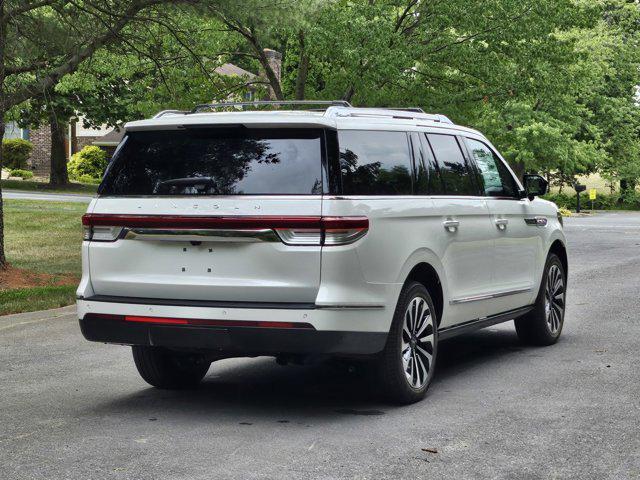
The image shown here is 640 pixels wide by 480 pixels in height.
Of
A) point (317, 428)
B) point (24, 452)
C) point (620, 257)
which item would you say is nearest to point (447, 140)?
point (317, 428)

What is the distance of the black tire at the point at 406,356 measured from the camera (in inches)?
286

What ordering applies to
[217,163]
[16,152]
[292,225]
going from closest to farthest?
[292,225]
[217,163]
[16,152]

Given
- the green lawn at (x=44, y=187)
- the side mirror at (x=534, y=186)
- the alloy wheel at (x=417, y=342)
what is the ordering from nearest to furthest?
1. the alloy wheel at (x=417, y=342)
2. the side mirror at (x=534, y=186)
3. the green lawn at (x=44, y=187)

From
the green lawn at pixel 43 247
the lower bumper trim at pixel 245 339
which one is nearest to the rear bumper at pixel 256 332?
the lower bumper trim at pixel 245 339

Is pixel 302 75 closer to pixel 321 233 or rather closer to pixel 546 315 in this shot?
pixel 546 315

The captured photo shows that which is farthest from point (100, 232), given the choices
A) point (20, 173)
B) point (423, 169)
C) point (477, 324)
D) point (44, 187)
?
point (20, 173)

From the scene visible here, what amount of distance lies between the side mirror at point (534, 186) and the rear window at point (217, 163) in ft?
11.6

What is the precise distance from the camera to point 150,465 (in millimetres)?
5910

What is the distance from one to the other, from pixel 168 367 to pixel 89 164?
175 feet

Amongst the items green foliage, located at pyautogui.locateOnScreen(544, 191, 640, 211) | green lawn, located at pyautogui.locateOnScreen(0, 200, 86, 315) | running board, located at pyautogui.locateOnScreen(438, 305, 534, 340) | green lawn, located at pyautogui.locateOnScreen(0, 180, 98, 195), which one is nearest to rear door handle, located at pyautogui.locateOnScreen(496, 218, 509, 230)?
running board, located at pyautogui.locateOnScreen(438, 305, 534, 340)

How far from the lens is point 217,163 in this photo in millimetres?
7148

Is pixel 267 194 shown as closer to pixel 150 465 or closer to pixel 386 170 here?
pixel 386 170

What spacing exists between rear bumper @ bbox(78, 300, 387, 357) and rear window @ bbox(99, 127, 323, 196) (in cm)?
73

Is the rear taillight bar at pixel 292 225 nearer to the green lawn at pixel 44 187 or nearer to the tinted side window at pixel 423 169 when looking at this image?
the tinted side window at pixel 423 169
